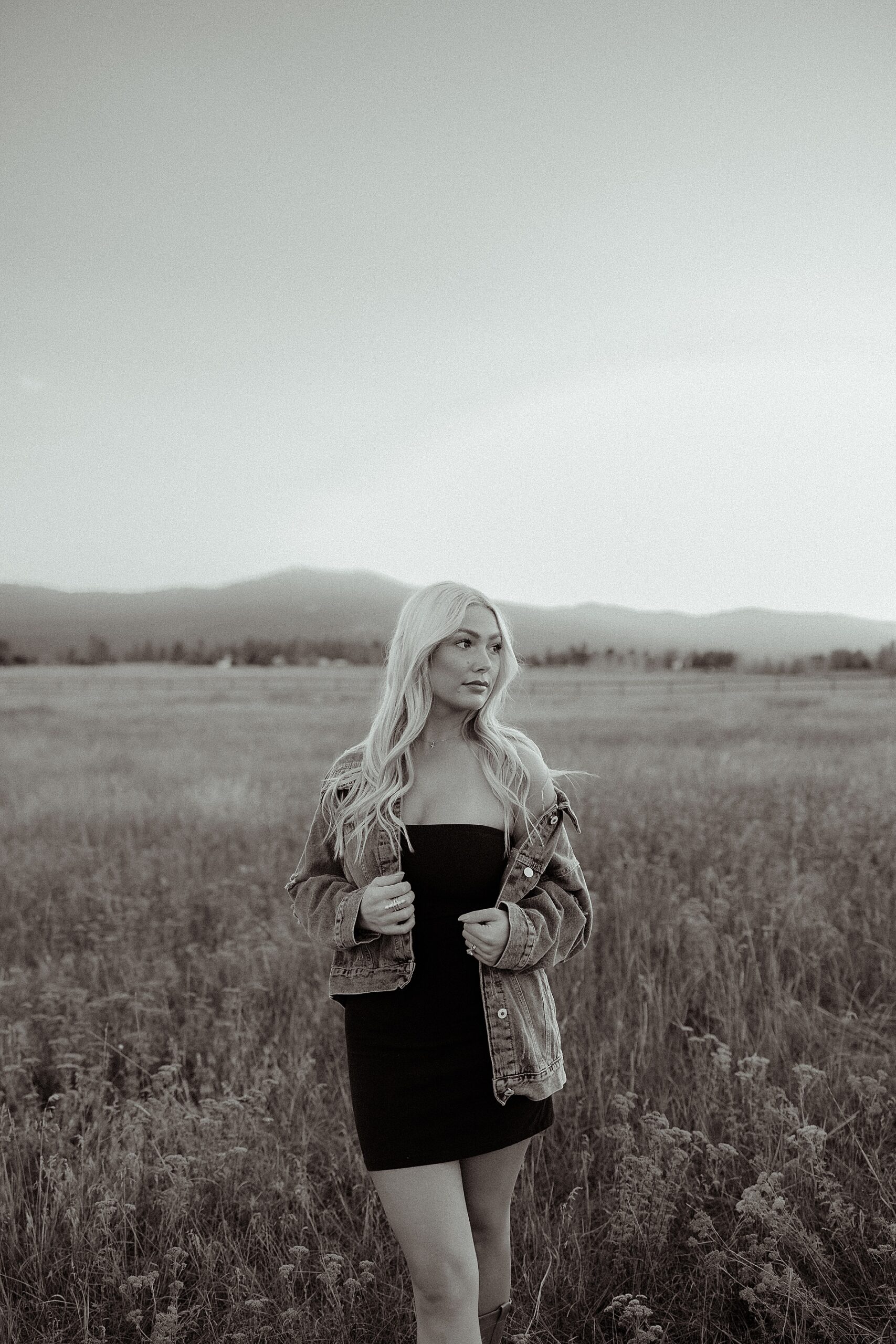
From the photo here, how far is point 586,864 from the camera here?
24.1ft

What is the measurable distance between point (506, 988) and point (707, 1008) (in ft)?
8.66

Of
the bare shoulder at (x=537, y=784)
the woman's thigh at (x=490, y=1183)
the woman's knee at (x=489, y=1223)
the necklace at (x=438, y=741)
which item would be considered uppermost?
the necklace at (x=438, y=741)

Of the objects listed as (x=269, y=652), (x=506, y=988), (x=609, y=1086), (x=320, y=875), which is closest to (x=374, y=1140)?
(x=506, y=988)

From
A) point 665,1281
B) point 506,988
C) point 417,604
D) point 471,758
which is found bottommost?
point 665,1281

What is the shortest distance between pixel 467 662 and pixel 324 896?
0.82 metres

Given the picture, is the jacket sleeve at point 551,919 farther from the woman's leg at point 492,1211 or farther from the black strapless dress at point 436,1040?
the woman's leg at point 492,1211

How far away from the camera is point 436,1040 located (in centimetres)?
241

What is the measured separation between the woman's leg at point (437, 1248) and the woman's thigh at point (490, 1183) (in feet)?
0.51

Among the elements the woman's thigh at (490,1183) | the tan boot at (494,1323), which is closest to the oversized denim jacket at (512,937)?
the woman's thigh at (490,1183)

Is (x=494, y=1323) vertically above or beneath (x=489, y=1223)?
beneath

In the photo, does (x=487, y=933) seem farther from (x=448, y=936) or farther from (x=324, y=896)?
(x=324, y=896)

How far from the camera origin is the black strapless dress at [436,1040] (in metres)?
2.33

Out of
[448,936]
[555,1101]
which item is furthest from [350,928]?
[555,1101]

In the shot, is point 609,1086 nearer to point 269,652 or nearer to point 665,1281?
point 665,1281
